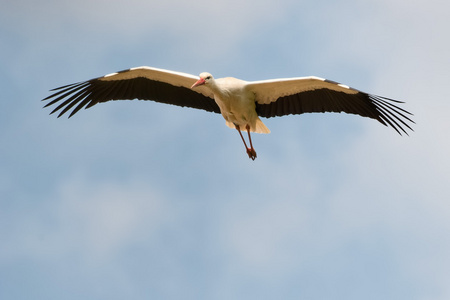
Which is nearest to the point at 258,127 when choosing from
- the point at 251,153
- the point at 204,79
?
the point at 251,153

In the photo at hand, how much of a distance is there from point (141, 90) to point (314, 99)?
309cm

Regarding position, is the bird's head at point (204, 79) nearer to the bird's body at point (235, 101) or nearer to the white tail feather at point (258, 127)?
the bird's body at point (235, 101)

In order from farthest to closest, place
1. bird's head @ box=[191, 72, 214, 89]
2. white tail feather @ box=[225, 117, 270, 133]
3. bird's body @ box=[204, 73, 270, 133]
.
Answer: white tail feather @ box=[225, 117, 270, 133], bird's body @ box=[204, 73, 270, 133], bird's head @ box=[191, 72, 214, 89]

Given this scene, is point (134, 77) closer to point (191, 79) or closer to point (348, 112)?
point (191, 79)

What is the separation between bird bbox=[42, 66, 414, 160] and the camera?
44.3ft

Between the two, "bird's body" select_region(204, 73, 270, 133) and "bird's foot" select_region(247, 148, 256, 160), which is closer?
"bird's body" select_region(204, 73, 270, 133)

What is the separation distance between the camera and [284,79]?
44.2 ft

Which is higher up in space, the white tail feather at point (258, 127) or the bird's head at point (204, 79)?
the bird's head at point (204, 79)

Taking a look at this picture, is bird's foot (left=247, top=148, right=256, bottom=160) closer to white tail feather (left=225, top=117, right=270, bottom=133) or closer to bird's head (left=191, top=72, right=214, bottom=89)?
white tail feather (left=225, top=117, right=270, bottom=133)

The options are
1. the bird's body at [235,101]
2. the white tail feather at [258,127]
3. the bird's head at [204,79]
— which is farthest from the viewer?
the white tail feather at [258,127]

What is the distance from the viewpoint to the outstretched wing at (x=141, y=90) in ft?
46.5

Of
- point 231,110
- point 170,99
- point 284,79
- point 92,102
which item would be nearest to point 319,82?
point 284,79

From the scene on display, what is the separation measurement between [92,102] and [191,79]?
1845 millimetres

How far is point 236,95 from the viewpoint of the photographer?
13570 mm
